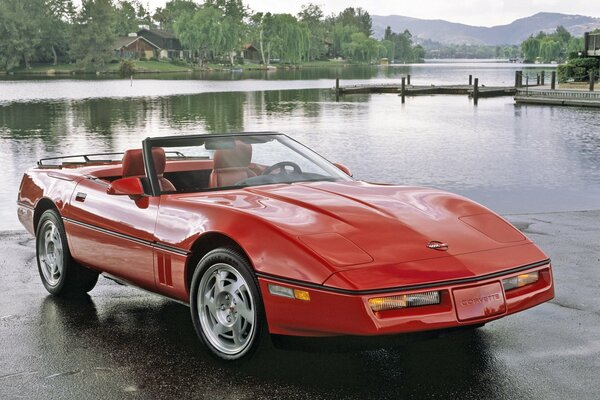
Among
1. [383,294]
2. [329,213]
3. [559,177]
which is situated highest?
[329,213]

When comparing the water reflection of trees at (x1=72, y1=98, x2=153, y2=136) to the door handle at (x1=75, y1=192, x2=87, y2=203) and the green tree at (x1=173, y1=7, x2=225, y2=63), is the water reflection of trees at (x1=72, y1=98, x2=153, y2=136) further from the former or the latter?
the green tree at (x1=173, y1=7, x2=225, y2=63)

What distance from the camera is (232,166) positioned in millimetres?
5953

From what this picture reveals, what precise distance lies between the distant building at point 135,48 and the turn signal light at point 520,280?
597 ft

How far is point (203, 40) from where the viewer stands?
175250 millimetres

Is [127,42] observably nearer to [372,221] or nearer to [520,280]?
[372,221]

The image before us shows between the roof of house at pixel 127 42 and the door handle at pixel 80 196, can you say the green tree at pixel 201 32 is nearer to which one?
the roof of house at pixel 127 42

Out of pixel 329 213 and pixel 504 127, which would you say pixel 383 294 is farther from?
pixel 504 127

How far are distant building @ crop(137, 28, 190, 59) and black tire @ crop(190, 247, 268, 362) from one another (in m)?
187

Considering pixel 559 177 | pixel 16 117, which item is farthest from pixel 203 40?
pixel 559 177

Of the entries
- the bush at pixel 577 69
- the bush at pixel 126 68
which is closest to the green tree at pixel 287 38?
the bush at pixel 126 68

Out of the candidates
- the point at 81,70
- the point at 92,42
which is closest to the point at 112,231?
the point at 81,70

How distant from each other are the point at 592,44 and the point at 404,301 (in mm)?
58056

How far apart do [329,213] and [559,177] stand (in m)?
14.0

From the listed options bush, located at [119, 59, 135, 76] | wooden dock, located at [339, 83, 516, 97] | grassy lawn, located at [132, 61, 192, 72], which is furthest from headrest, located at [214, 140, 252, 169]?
grassy lawn, located at [132, 61, 192, 72]
